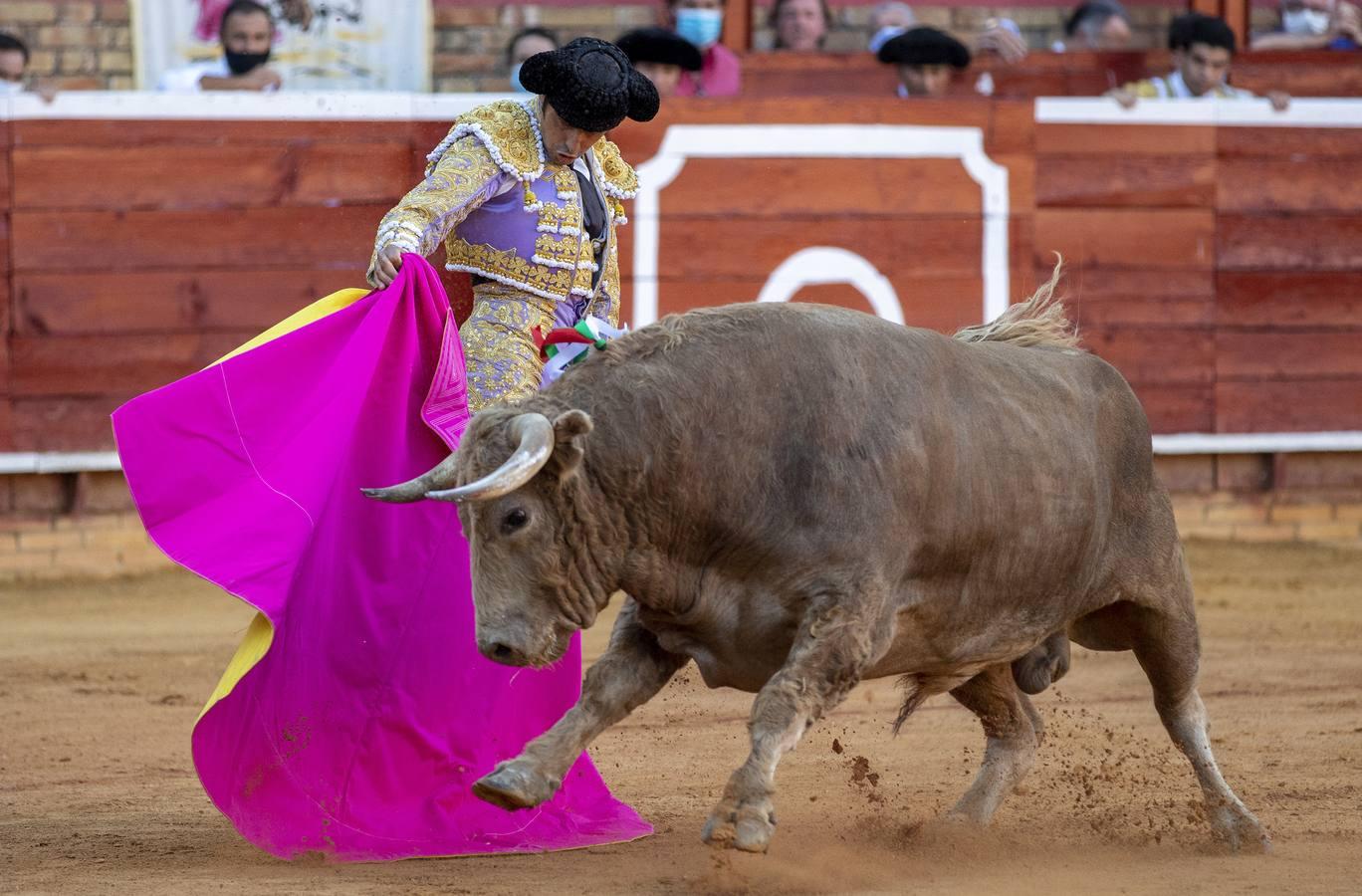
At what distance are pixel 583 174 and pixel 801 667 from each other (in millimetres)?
1261

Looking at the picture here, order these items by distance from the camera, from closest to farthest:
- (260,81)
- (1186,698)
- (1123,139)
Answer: (1186,698)
(260,81)
(1123,139)

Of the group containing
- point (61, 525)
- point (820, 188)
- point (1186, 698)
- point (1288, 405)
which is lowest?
point (61, 525)

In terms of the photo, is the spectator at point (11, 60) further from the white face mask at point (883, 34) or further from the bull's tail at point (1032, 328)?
the bull's tail at point (1032, 328)

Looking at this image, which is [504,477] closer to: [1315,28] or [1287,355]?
[1287,355]

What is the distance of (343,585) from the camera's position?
142 inches

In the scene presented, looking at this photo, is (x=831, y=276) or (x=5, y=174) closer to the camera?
(x=5, y=174)

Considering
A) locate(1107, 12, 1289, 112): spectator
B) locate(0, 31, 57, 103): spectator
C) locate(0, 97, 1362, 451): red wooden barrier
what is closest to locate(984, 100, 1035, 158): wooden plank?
locate(0, 97, 1362, 451): red wooden barrier

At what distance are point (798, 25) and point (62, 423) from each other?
3.62 m

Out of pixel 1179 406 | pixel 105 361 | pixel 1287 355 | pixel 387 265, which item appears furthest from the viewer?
pixel 1287 355

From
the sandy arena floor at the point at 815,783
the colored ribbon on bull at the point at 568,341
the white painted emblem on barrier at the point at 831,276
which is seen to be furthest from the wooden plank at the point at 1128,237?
the colored ribbon on bull at the point at 568,341

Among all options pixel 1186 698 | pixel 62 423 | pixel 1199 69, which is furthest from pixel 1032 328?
pixel 1199 69

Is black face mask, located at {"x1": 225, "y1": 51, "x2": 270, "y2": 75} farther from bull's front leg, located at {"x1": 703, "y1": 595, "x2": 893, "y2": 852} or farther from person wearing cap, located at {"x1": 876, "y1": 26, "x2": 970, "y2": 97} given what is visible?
bull's front leg, located at {"x1": 703, "y1": 595, "x2": 893, "y2": 852}

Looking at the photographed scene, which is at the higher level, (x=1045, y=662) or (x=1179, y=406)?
(x=1045, y=662)

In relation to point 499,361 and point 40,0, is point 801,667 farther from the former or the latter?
point 40,0
